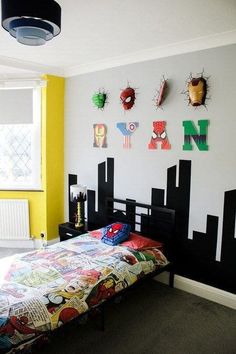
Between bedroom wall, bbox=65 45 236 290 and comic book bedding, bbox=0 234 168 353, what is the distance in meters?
0.80

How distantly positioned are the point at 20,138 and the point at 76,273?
8.30 ft

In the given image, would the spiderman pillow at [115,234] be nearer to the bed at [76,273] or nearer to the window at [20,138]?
the bed at [76,273]

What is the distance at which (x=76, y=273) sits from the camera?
2.56 m

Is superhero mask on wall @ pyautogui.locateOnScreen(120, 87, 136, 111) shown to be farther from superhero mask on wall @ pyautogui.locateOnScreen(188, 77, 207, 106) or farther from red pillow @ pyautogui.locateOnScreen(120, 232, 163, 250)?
red pillow @ pyautogui.locateOnScreen(120, 232, 163, 250)

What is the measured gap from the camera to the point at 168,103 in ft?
10.8

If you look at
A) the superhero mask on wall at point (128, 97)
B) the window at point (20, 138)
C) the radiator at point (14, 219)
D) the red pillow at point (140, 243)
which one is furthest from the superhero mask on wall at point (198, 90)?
the radiator at point (14, 219)

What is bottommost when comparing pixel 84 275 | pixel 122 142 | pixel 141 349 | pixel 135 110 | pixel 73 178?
pixel 141 349

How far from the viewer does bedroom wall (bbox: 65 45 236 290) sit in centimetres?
289

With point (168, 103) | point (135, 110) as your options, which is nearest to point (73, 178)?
point (135, 110)

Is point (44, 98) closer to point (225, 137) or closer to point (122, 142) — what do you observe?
point (122, 142)

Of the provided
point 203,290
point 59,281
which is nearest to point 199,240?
point 203,290

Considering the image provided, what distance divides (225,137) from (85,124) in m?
2.01

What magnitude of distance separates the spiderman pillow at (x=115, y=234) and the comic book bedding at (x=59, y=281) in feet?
0.25

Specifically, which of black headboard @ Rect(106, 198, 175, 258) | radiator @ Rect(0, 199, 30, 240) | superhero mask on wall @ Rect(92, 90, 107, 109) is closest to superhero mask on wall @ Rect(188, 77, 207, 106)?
black headboard @ Rect(106, 198, 175, 258)
